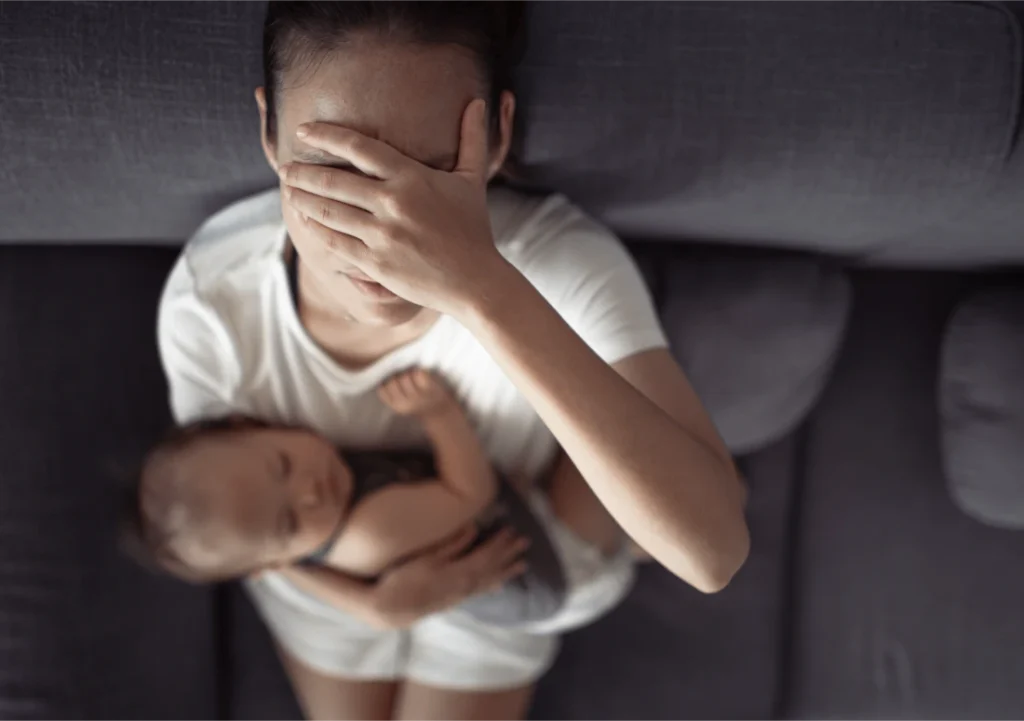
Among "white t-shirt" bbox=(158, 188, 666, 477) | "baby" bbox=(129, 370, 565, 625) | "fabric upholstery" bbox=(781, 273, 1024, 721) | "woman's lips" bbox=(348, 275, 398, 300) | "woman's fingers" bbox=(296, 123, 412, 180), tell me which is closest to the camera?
"woman's fingers" bbox=(296, 123, 412, 180)

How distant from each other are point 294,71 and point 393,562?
643mm

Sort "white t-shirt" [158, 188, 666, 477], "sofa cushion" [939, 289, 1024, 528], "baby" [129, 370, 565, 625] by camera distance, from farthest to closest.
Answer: "sofa cushion" [939, 289, 1024, 528] < "baby" [129, 370, 565, 625] < "white t-shirt" [158, 188, 666, 477]

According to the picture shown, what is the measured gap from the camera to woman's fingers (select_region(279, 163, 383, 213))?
68 cm

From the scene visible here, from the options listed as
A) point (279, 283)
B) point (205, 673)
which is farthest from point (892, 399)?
point (205, 673)

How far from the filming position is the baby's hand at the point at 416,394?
101cm

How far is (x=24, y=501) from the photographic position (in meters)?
1.13

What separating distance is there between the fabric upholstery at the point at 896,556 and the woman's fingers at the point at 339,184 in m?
1.00

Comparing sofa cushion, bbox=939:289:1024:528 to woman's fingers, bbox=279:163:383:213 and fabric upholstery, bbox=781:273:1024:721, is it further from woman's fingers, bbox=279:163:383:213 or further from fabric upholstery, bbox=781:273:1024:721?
woman's fingers, bbox=279:163:383:213

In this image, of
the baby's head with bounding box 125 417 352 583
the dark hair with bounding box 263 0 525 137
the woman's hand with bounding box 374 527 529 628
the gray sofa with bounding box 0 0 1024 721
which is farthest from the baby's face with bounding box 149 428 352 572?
the dark hair with bounding box 263 0 525 137

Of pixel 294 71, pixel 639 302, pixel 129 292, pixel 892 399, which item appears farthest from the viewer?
pixel 892 399

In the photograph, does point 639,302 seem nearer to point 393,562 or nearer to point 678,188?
point 678,188

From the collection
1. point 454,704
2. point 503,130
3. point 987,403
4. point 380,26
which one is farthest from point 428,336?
point 987,403

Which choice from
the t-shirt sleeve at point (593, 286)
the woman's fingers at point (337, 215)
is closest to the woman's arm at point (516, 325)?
the woman's fingers at point (337, 215)

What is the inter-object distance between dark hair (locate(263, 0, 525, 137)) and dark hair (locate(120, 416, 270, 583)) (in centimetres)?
42
